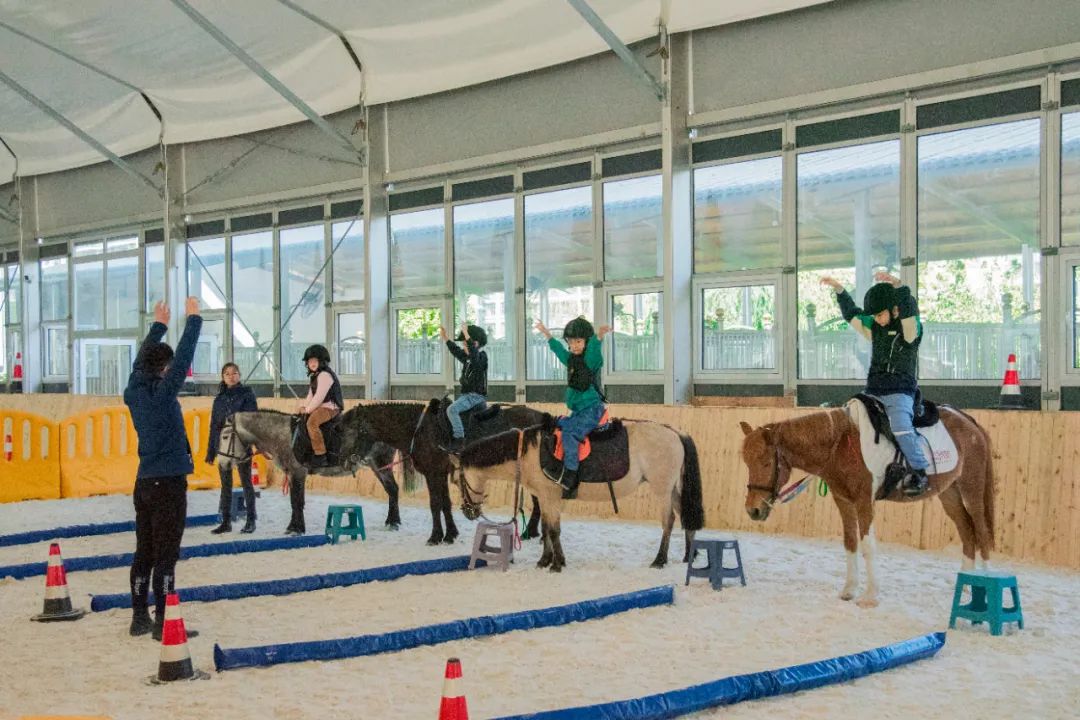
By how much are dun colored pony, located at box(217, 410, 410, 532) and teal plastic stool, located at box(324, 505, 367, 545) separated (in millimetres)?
517

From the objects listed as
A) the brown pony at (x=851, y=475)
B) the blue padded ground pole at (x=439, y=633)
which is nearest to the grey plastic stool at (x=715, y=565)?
the brown pony at (x=851, y=475)

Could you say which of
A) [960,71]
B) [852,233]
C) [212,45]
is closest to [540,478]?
[852,233]

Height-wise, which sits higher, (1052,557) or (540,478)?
(540,478)

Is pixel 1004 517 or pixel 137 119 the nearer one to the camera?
pixel 1004 517

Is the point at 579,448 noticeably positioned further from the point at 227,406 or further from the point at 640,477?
the point at 227,406

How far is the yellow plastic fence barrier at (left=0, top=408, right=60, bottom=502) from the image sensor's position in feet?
41.6

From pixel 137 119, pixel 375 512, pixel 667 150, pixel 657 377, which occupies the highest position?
pixel 137 119

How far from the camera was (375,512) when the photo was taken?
470 inches

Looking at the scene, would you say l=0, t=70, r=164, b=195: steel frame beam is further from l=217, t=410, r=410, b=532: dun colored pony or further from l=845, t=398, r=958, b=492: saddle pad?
l=845, t=398, r=958, b=492: saddle pad

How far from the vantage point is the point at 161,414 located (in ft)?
18.8

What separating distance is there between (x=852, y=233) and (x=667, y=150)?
7.62 ft

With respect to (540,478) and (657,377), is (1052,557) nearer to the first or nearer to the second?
(540,478)

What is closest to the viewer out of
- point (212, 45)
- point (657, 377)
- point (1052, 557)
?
point (1052, 557)

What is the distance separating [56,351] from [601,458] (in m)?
16.5
